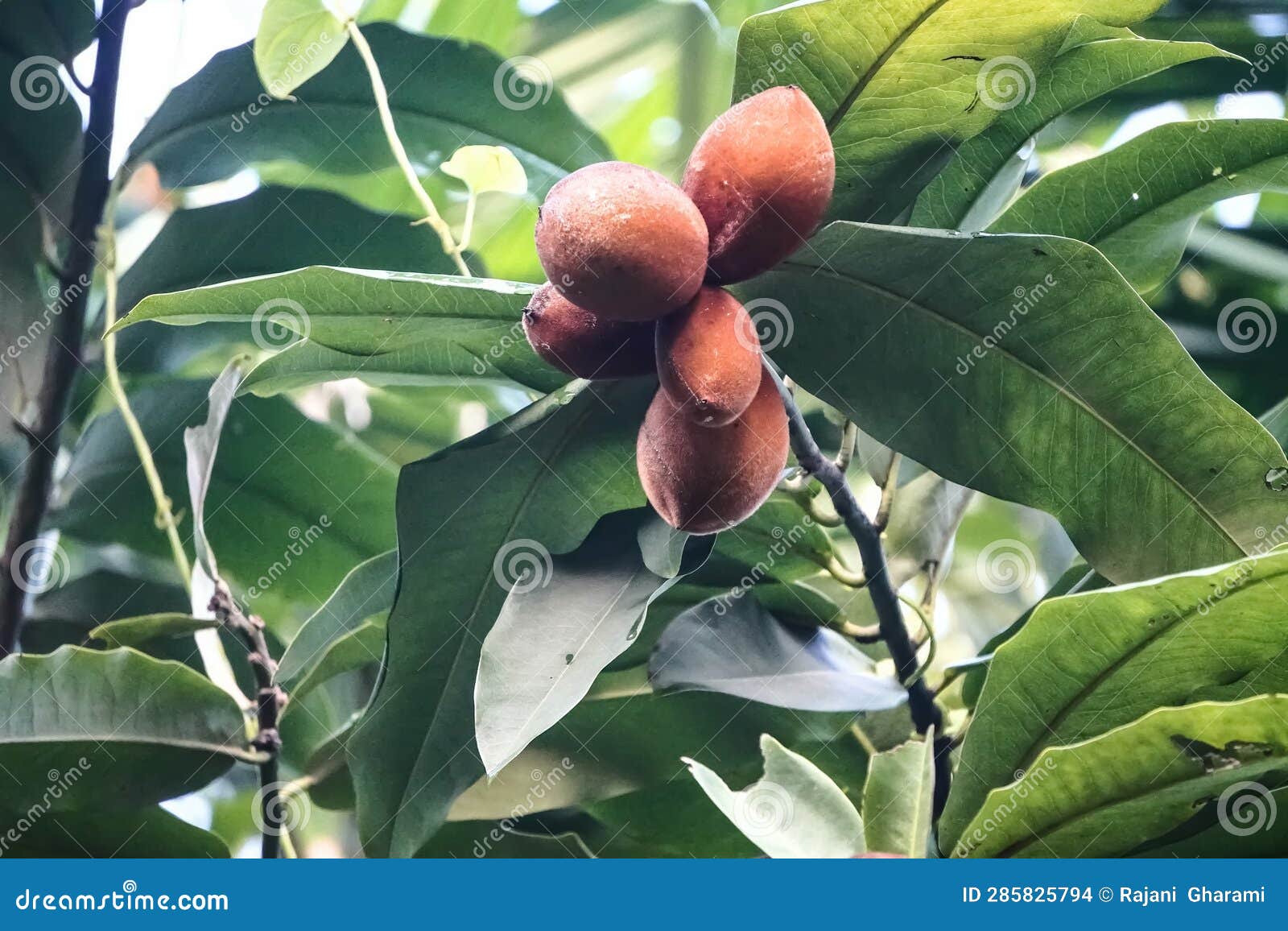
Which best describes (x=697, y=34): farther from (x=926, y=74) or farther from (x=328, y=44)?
(x=926, y=74)

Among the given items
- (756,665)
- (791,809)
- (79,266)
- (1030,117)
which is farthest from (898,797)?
(79,266)

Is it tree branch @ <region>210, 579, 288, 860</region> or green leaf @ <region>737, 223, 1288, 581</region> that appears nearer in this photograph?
green leaf @ <region>737, 223, 1288, 581</region>

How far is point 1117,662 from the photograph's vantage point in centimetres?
53

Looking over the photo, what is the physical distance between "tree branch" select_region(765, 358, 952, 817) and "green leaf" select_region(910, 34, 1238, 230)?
16 cm

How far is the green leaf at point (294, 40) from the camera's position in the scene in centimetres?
78

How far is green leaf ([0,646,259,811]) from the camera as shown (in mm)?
716

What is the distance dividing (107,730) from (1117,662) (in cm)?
60

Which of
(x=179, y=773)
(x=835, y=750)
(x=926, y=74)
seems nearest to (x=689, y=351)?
(x=926, y=74)

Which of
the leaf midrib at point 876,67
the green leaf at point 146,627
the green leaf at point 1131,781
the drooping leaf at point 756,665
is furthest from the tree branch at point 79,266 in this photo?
the green leaf at point 1131,781

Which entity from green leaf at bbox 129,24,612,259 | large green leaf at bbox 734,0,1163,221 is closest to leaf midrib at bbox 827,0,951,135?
large green leaf at bbox 734,0,1163,221

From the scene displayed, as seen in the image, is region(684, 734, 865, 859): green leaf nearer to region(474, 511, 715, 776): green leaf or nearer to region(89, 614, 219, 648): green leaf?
region(474, 511, 715, 776): green leaf

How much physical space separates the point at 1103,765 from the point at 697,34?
27.7 inches

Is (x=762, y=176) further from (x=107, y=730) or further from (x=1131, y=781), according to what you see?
(x=107, y=730)

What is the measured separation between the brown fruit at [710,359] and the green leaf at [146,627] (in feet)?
1.52
